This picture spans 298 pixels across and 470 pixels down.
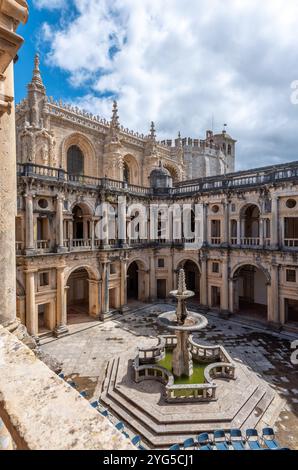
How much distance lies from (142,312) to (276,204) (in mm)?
16247

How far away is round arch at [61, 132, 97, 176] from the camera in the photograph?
87.1ft

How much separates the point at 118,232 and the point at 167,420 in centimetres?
1722

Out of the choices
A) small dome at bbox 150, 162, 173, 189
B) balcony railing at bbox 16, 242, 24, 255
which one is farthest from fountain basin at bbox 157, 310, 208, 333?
small dome at bbox 150, 162, 173, 189

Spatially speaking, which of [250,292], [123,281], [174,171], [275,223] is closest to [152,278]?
[123,281]

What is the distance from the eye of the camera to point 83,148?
94.6 feet

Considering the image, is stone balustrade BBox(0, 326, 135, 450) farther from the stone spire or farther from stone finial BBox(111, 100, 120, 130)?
stone finial BBox(111, 100, 120, 130)

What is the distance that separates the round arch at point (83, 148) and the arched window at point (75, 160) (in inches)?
13.2

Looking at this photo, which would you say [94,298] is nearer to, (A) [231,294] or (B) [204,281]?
(B) [204,281]

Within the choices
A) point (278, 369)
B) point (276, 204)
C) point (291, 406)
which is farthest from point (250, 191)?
point (291, 406)

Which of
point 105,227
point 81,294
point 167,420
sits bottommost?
point 167,420

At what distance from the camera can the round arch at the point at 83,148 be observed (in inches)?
1046

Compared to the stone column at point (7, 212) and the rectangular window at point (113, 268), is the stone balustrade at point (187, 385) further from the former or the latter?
the rectangular window at point (113, 268)

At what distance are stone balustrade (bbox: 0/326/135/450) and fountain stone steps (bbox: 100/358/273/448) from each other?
972cm
